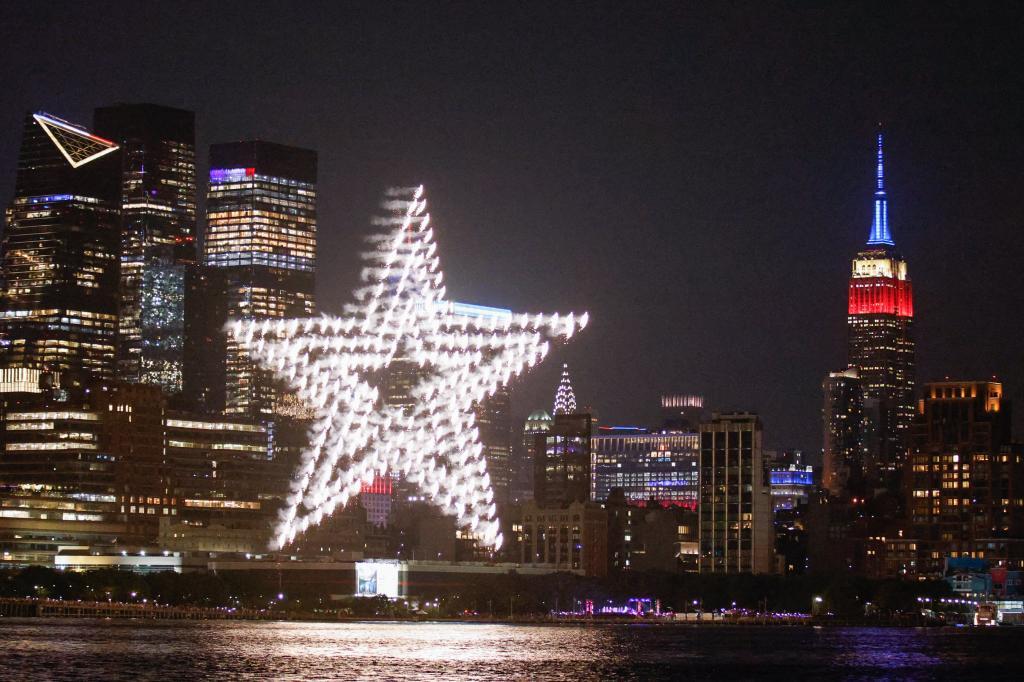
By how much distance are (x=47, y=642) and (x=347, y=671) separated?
3854 centimetres

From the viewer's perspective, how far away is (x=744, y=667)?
166875 millimetres

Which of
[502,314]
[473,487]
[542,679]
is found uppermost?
[502,314]

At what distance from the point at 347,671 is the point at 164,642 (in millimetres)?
38517

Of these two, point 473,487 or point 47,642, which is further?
point 473,487

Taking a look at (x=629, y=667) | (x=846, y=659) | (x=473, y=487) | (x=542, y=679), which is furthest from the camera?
(x=473, y=487)

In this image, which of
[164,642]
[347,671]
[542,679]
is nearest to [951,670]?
[542,679]

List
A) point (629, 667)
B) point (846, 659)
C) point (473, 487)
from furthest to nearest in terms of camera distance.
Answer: point (473, 487) < point (846, 659) < point (629, 667)

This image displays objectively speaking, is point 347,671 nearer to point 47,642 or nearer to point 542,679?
point 542,679

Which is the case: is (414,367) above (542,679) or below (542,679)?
above

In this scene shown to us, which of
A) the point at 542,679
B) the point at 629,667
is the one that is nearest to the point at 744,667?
the point at 629,667

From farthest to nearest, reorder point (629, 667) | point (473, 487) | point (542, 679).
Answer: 1. point (473, 487)
2. point (629, 667)
3. point (542, 679)

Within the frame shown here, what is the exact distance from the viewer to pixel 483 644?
188 metres

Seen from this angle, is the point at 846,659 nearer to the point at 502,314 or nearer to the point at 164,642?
the point at 502,314

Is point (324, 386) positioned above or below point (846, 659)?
above
